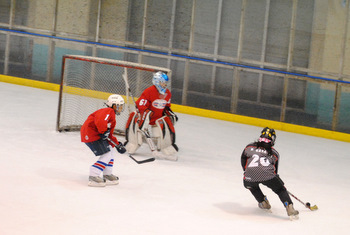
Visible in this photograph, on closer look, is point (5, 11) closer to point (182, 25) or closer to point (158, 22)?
point (158, 22)

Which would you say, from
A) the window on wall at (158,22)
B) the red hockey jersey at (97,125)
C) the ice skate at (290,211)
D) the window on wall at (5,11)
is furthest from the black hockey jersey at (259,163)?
the window on wall at (5,11)

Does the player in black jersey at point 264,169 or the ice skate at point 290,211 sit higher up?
the player in black jersey at point 264,169

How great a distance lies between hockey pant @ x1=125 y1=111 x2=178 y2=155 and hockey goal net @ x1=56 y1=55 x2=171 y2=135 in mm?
588

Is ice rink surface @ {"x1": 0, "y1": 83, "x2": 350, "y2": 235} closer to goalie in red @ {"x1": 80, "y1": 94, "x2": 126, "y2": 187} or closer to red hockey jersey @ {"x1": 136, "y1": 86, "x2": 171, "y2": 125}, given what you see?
goalie in red @ {"x1": 80, "y1": 94, "x2": 126, "y2": 187}

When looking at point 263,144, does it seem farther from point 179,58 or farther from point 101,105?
point 179,58

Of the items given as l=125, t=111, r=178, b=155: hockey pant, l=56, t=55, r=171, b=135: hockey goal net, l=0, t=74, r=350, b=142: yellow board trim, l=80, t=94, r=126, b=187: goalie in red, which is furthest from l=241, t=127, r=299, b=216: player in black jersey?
l=0, t=74, r=350, b=142: yellow board trim

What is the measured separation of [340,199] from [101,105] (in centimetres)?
463

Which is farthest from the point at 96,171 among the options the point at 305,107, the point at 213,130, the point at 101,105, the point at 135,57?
the point at 135,57

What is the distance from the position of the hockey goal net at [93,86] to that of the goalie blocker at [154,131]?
57 cm

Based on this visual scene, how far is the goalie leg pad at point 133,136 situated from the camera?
8648mm

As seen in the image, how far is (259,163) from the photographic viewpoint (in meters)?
6.09

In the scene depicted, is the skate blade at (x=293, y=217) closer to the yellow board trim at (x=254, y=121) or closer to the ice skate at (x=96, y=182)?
the ice skate at (x=96, y=182)

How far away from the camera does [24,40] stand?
48.0ft

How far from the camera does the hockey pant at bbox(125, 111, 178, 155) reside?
8.66 metres
